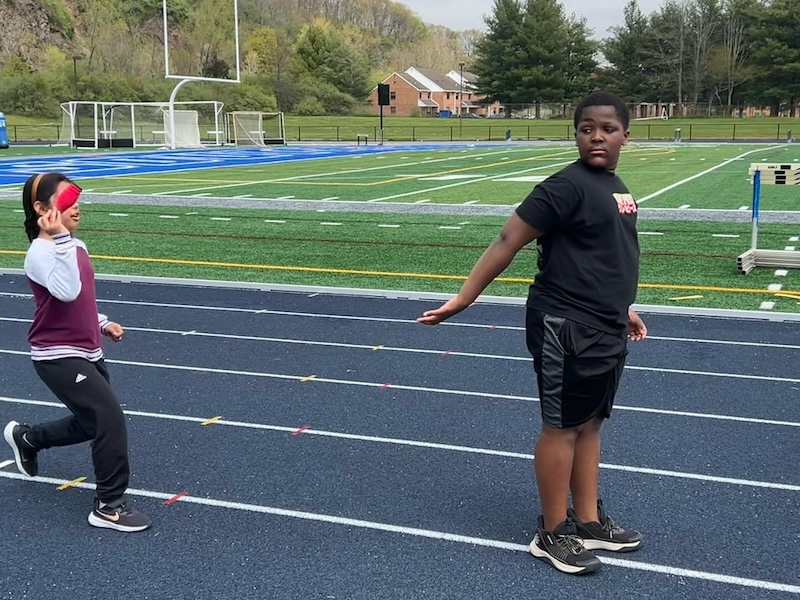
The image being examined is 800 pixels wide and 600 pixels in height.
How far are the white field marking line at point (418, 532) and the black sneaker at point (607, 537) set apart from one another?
6 centimetres

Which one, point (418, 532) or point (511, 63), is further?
point (511, 63)

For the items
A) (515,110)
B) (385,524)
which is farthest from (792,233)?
(515,110)

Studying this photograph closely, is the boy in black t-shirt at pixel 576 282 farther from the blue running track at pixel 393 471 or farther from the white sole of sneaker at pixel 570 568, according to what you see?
the blue running track at pixel 393 471

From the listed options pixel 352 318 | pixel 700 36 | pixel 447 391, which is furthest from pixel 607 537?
pixel 700 36

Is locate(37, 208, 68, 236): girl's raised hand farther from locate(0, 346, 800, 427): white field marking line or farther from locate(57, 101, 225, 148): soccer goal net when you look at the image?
locate(57, 101, 225, 148): soccer goal net

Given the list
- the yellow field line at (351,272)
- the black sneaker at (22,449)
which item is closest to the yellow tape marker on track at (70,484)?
the black sneaker at (22,449)

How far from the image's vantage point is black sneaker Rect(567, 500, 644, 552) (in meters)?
3.69

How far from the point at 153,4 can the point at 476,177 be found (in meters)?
101

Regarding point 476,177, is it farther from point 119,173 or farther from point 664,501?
point 664,501

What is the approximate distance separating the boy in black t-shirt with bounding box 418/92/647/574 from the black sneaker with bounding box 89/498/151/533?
1580mm

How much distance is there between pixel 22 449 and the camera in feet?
14.5

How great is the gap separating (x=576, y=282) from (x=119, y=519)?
2202 mm

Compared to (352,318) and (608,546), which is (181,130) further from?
(608,546)

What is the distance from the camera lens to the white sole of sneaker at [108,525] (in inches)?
153
